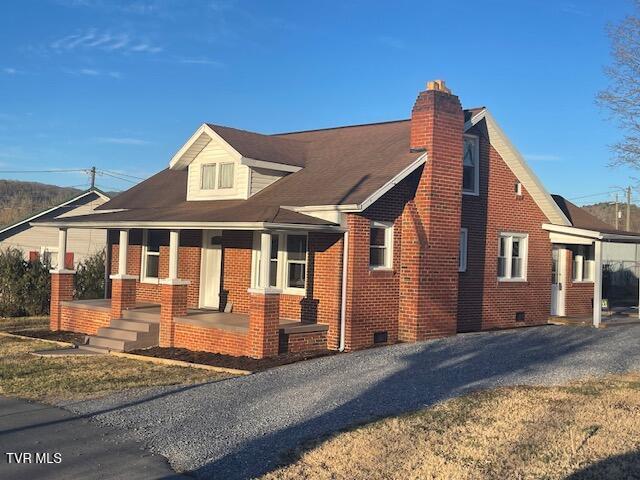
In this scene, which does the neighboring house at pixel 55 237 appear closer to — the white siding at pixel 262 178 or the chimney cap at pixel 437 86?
the white siding at pixel 262 178

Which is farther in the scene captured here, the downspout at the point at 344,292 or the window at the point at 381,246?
the window at the point at 381,246

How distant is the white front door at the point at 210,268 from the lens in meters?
18.2

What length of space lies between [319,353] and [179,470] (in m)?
7.41

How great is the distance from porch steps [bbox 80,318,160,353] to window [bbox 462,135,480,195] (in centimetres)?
833

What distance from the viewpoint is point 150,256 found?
20250 millimetres

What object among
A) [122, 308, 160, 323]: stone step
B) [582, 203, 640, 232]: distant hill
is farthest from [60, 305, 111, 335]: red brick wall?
[582, 203, 640, 232]: distant hill

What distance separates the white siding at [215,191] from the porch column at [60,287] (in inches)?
142

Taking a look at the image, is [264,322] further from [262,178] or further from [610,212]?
[610,212]

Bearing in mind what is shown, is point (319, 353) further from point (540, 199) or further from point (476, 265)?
point (540, 199)

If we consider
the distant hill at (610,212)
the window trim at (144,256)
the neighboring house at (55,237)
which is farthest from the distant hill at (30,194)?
the window trim at (144,256)

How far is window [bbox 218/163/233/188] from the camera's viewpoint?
17766 mm

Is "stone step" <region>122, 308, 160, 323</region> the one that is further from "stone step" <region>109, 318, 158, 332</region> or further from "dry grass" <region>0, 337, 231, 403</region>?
"dry grass" <region>0, 337, 231, 403</region>

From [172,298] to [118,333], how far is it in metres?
1.77

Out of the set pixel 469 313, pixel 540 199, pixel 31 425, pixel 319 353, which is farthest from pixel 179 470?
pixel 540 199
